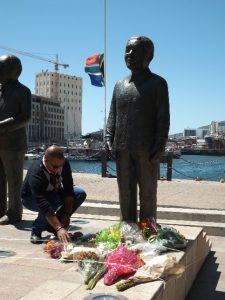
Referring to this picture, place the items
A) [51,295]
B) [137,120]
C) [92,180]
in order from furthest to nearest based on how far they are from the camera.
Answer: [92,180] < [137,120] < [51,295]

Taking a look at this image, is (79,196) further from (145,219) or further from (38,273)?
(38,273)

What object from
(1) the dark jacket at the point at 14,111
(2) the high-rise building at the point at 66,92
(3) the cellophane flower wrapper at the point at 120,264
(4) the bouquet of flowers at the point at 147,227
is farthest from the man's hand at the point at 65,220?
(2) the high-rise building at the point at 66,92

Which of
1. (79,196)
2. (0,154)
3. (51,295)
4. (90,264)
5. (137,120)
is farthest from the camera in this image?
(0,154)

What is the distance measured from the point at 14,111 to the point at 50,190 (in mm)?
1462

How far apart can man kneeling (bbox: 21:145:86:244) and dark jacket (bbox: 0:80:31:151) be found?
966 millimetres

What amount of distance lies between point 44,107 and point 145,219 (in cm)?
9451

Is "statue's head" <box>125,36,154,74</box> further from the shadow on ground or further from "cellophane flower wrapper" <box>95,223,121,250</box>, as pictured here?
the shadow on ground

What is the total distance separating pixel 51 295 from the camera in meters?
3.18

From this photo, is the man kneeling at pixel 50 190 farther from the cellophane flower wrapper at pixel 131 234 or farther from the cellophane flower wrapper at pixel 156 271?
the cellophane flower wrapper at pixel 156 271

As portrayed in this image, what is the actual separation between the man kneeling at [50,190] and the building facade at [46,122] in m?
87.7

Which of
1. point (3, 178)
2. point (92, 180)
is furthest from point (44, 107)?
point (3, 178)

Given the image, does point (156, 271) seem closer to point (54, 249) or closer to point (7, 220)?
point (54, 249)

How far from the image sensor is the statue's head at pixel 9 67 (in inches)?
236

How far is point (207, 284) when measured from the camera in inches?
189
